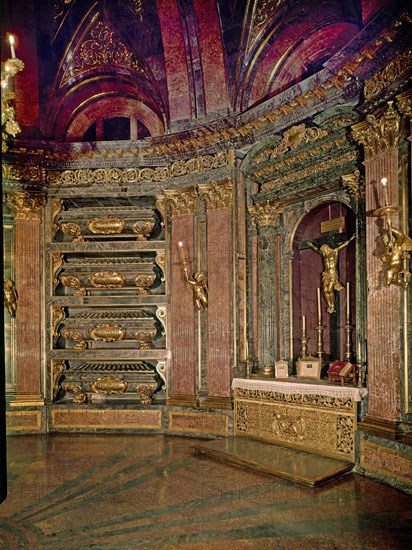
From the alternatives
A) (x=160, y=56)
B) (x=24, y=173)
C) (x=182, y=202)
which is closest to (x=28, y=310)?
(x=24, y=173)

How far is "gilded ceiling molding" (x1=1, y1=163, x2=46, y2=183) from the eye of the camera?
7.85 m

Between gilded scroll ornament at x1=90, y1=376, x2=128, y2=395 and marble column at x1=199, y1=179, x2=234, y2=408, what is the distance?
1.55 meters

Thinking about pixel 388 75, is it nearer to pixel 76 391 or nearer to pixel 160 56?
pixel 160 56

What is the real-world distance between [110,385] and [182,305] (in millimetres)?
1884

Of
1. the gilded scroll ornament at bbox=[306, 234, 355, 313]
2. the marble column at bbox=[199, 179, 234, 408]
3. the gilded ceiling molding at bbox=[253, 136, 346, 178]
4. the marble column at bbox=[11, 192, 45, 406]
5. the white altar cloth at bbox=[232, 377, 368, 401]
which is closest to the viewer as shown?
the white altar cloth at bbox=[232, 377, 368, 401]

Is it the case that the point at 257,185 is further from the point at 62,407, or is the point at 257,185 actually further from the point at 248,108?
the point at 62,407

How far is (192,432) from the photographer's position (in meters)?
7.27

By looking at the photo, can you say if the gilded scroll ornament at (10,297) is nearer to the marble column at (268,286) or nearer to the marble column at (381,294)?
the marble column at (268,286)

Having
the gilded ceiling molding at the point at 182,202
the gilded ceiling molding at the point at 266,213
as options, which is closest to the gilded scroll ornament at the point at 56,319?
the gilded ceiling molding at the point at 182,202

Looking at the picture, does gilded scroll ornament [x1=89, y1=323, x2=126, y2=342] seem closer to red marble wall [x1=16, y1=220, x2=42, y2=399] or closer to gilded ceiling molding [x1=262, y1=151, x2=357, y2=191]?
red marble wall [x1=16, y1=220, x2=42, y2=399]

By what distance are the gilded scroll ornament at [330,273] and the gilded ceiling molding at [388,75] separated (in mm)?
2122

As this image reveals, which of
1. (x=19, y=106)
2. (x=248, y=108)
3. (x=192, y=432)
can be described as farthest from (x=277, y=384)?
(x=19, y=106)

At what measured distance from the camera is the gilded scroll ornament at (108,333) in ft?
25.9

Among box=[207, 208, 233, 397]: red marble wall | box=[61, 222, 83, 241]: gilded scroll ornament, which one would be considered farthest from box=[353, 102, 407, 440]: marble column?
box=[61, 222, 83, 241]: gilded scroll ornament
